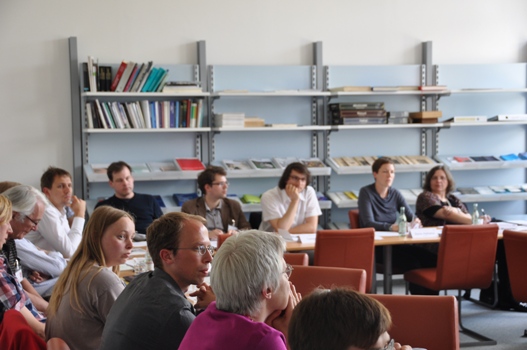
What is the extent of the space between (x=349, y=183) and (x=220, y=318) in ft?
18.9

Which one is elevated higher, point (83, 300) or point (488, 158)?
point (488, 158)

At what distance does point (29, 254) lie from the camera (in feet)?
14.5

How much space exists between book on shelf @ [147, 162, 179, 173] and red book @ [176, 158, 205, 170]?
0.06 meters

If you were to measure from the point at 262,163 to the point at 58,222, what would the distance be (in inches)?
110

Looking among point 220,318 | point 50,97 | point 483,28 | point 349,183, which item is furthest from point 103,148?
point 220,318

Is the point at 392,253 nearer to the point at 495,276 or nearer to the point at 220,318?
the point at 495,276

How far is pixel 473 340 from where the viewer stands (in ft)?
18.4

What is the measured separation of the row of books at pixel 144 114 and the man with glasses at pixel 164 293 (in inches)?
166

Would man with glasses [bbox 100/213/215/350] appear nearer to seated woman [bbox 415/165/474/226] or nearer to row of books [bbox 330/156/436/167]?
seated woman [bbox 415/165/474/226]

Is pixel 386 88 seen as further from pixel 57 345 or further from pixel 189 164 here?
pixel 57 345

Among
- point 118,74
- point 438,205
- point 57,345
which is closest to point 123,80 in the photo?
point 118,74

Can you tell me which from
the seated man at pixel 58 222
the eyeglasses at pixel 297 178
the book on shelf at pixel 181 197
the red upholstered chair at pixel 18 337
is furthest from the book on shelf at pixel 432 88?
the red upholstered chair at pixel 18 337

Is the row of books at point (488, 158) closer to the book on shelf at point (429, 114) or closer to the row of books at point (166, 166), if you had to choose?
the book on shelf at point (429, 114)

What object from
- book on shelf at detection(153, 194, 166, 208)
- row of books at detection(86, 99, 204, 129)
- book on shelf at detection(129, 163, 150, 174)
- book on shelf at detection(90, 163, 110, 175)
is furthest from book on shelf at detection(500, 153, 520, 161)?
book on shelf at detection(90, 163, 110, 175)
